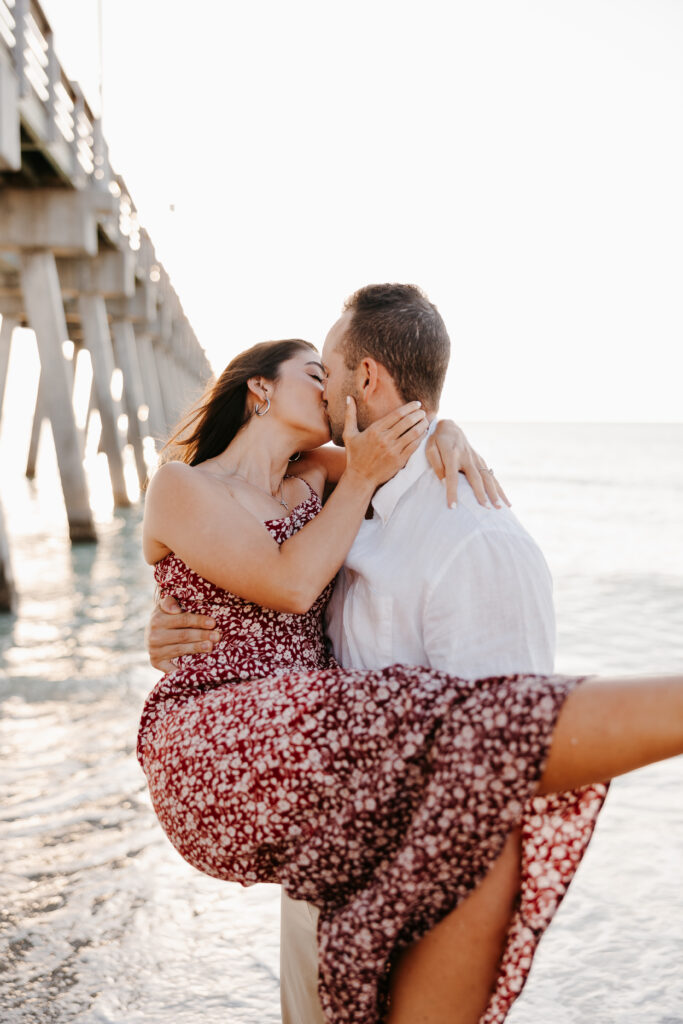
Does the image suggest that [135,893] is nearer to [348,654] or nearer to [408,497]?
[348,654]

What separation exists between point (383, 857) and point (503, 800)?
0.29m

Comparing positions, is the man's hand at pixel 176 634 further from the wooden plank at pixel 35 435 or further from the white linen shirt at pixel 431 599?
the wooden plank at pixel 35 435

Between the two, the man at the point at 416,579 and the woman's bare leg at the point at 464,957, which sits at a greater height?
the man at the point at 416,579

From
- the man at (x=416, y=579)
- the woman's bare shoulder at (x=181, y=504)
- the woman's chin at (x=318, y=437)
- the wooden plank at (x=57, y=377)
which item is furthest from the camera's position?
the wooden plank at (x=57, y=377)

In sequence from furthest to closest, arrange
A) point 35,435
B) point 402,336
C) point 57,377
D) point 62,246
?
point 35,435 → point 57,377 → point 62,246 → point 402,336

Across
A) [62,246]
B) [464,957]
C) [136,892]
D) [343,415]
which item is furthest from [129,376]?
[464,957]

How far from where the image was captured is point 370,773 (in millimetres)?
1754

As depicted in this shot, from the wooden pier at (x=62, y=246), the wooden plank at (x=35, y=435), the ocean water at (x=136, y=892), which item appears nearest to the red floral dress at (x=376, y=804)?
the ocean water at (x=136, y=892)

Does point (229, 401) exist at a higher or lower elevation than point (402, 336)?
lower

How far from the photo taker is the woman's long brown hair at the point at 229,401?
276 cm

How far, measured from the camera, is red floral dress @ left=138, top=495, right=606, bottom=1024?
164 centimetres

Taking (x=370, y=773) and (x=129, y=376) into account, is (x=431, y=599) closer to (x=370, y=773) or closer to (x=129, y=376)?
(x=370, y=773)

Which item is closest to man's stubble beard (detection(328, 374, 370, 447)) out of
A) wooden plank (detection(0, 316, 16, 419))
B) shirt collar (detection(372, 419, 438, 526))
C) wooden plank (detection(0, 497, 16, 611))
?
shirt collar (detection(372, 419, 438, 526))

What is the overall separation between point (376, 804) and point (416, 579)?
58 cm
